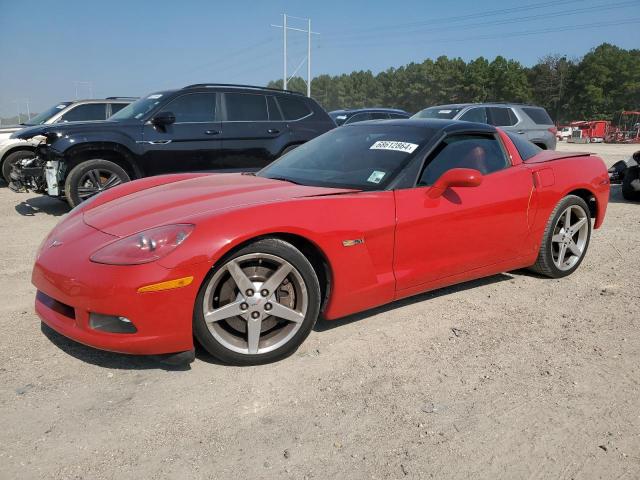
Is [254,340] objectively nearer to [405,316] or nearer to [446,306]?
[405,316]

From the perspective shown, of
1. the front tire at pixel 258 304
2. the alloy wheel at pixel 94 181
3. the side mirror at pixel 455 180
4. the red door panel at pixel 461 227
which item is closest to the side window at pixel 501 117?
the red door panel at pixel 461 227

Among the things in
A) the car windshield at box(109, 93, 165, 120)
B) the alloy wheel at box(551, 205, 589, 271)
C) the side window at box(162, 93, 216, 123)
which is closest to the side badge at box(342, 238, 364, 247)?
the alloy wheel at box(551, 205, 589, 271)

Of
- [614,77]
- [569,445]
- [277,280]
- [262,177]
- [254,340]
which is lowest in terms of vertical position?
[569,445]

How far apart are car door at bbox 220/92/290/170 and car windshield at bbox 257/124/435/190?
3.51 meters

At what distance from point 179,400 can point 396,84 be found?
320 feet

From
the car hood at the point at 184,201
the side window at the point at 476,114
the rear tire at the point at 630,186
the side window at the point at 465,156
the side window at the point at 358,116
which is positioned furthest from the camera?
the side window at the point at 358,116

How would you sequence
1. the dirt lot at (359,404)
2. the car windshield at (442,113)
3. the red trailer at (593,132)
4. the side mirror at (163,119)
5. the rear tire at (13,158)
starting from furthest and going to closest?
the red trailer at (593,132) → the car windshield at (442,113) → the rear tire at (13,158) → the side mirror at (163,119) → the dirt lot at (359,404)

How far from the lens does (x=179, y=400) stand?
93.7 inches

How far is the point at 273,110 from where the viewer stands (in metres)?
7.75

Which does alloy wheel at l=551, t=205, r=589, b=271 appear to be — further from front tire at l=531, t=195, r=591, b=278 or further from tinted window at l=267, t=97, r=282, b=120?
tinted window at l=267, t=97, r=282, b=120

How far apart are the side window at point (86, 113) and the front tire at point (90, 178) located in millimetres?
4276

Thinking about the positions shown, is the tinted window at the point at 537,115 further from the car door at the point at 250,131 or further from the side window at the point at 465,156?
the side window at the point at 465,156

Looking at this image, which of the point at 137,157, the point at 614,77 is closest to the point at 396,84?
the point at 614,77

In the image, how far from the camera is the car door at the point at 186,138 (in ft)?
22.5
